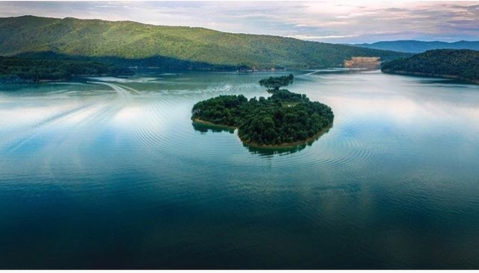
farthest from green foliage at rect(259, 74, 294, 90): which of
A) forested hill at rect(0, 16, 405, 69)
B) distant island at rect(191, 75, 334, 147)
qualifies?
forested hill at rect(0, 16, 405, 69)

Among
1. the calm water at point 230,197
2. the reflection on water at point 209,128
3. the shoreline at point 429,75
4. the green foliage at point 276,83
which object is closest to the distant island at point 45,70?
the green foliage at point 276,83

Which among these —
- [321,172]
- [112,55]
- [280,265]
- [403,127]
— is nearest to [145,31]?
[112,55]

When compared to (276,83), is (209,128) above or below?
below

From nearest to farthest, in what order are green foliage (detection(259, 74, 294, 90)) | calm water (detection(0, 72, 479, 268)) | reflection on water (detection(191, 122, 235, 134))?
calm water (detection(0, 72, 479, 268)) → reflection on water (detection(191, 122, 235, 134)) → green foliage (detection(259, 74, 294, 90))

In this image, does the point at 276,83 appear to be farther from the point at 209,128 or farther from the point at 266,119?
the point at 266,119

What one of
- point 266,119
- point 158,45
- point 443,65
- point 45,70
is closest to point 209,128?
point 266,119

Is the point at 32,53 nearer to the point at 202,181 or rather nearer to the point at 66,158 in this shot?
the point at 66,158

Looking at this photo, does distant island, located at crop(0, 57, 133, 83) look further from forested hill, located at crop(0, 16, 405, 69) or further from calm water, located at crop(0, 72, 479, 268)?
calm water, located at crop(0, 72, 479, 268)
